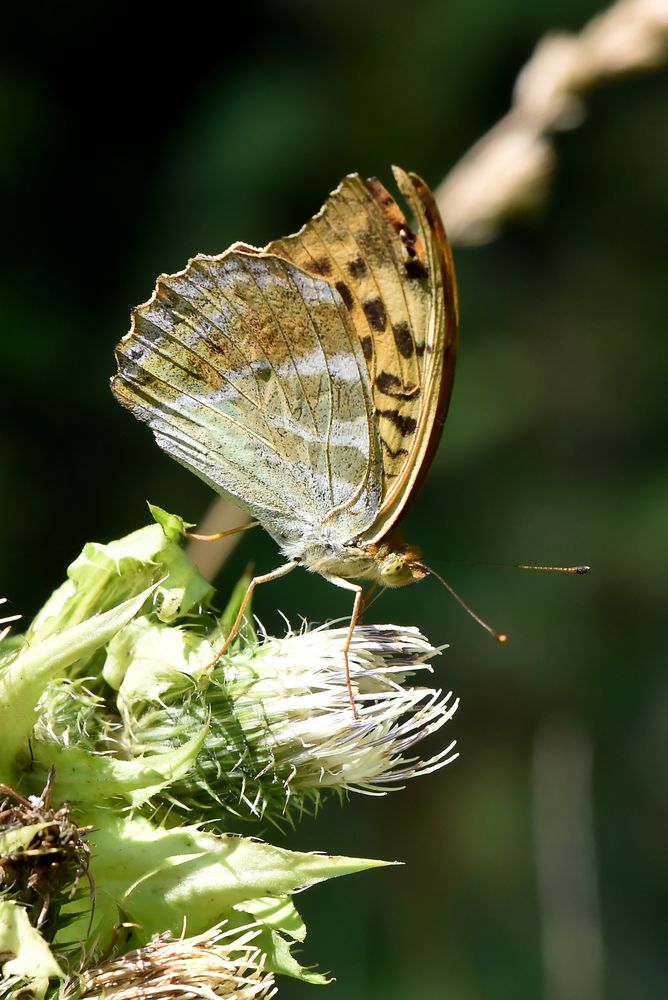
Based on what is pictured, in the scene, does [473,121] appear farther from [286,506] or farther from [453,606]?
[286,506]

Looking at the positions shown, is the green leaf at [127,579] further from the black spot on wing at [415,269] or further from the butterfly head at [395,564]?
the black spot on wing at [415,269]

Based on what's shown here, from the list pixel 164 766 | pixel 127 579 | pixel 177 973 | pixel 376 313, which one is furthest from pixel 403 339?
pixel 177 973

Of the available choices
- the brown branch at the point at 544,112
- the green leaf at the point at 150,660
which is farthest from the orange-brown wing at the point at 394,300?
the brown branch at the point at 544,112

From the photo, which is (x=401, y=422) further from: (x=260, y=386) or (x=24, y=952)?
(x=24, y=952)

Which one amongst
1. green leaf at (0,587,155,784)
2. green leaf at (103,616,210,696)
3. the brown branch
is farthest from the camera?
the brown branch

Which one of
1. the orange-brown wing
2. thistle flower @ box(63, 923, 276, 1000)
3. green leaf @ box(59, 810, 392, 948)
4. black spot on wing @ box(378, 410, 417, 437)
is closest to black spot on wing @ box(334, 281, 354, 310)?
the orange-brown wing

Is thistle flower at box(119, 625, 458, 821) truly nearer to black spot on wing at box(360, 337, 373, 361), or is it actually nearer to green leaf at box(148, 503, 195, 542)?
green leaf at box(148, 503, 195, 542)
